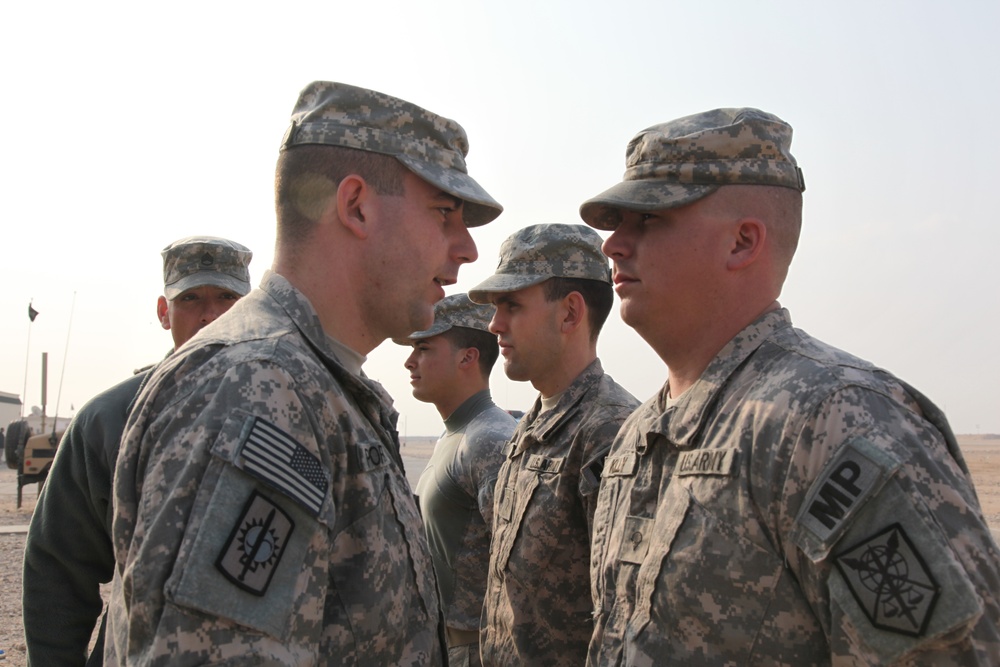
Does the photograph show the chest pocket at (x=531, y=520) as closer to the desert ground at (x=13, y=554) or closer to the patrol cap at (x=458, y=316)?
the patrol cap at (x=458, y=316)

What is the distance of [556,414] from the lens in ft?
14.2

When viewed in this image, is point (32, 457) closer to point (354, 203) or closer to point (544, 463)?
point (544, 463)

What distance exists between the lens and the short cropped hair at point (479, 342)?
6.01 metres

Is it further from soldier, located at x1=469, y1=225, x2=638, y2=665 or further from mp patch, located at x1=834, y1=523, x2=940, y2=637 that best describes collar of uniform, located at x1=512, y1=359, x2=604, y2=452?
mp patch, located at x1=834, y1=523, x2=940, y2=637

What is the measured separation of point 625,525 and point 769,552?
0.60 m

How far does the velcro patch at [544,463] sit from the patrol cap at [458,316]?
1894mm

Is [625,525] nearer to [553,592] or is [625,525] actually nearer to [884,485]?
[884,485]

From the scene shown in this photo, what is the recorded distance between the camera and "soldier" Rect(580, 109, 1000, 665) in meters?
1.98

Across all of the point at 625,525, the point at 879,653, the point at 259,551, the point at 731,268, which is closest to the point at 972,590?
the point at 879,653

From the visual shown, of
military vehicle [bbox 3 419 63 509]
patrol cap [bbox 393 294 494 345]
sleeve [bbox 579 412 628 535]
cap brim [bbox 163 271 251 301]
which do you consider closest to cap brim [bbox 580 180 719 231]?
sleeve [bbox 579 412 628 535]

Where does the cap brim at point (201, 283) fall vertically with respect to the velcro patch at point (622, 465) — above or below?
above

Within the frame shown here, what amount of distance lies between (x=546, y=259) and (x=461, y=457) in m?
1.39

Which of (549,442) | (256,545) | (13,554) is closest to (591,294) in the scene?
(549,442)

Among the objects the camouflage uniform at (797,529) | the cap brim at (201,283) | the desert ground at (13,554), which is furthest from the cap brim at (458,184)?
the desert ground at (13,554)
